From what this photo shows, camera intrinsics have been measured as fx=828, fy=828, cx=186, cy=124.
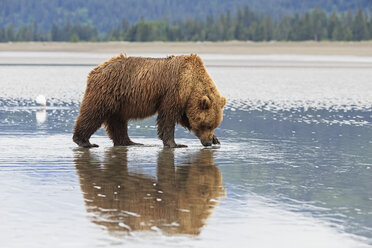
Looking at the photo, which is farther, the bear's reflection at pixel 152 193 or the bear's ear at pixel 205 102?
the bear's ear at pixel 205 102

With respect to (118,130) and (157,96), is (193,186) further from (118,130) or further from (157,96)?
(118,130)

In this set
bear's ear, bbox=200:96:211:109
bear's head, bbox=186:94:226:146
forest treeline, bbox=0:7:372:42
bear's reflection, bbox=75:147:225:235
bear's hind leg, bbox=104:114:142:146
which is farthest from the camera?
forest treeline, bbox=0:7:372:42

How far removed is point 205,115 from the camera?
12914mm

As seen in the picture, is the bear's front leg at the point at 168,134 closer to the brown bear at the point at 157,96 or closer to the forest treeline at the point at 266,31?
the brown bear at the point at 157,96

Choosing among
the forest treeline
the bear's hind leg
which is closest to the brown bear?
the bear's hind leg

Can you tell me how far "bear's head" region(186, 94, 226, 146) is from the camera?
42.3ft

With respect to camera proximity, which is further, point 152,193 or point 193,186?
point 193,186

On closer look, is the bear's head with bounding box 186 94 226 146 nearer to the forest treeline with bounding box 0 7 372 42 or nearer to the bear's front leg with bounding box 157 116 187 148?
the bear's front leg with bounding box 157 116 187 148

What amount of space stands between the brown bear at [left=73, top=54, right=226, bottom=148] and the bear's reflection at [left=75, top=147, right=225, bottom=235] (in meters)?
0.95

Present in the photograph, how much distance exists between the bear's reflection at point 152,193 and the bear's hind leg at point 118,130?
1186 millimetres

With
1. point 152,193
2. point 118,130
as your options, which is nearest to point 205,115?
point 118,130

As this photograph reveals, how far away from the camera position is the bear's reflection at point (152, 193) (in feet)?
24.7

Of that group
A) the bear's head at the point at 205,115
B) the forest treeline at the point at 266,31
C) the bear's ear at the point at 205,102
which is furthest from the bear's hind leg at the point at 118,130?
the forest treeline at the point at 266,31

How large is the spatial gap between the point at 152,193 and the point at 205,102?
4.00m
